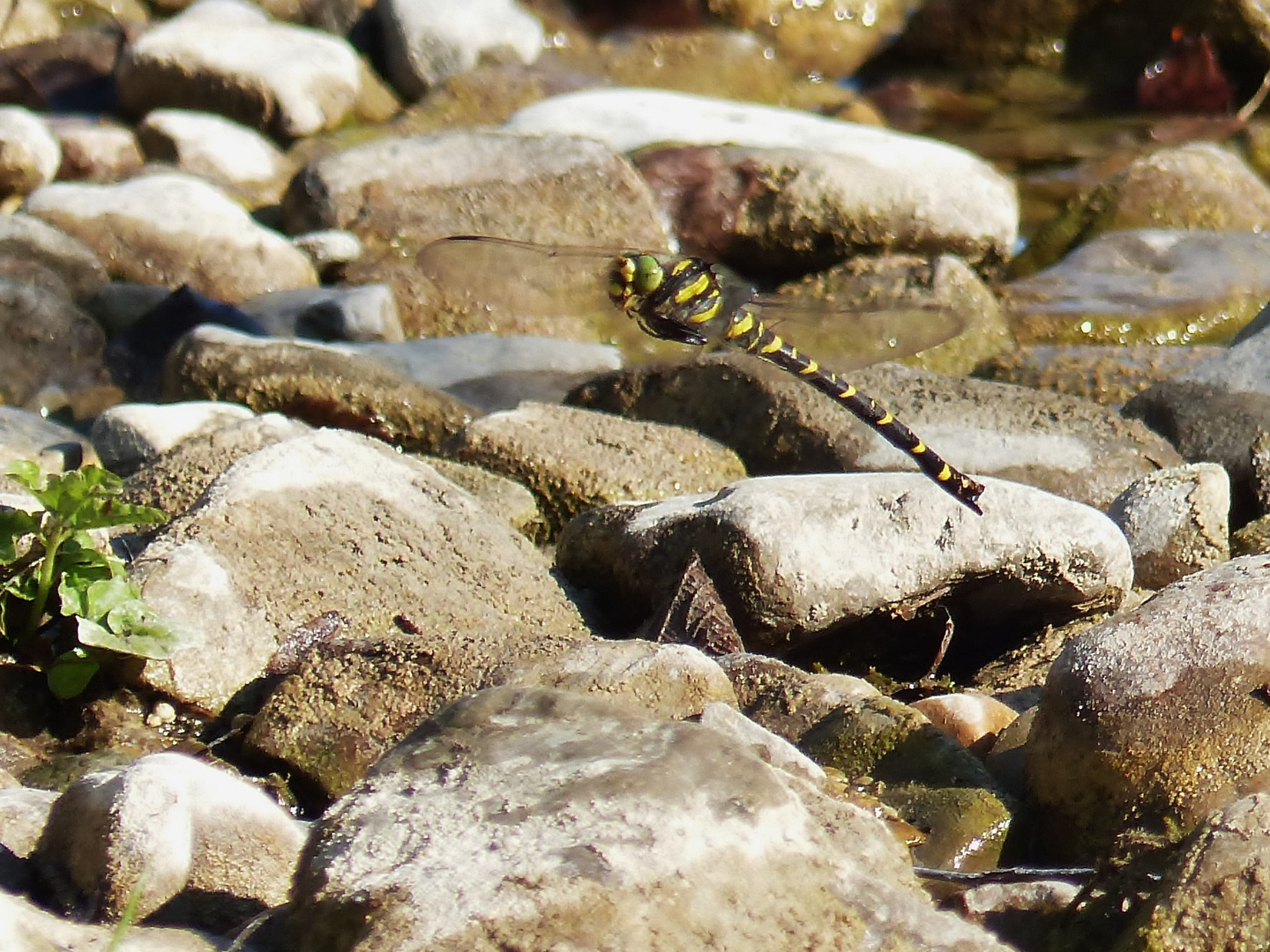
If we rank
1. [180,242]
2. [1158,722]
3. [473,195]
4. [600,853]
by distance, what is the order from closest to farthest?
1. [600,853]
2. [1158,722]
3. [180,242]
4. [473,195]

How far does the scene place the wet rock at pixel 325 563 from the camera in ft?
14.9

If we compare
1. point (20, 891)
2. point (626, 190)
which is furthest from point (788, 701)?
point (626, 190)

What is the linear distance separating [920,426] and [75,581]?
324 cm

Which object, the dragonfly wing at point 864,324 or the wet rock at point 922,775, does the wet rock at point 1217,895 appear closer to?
the wet rock at point 922,775

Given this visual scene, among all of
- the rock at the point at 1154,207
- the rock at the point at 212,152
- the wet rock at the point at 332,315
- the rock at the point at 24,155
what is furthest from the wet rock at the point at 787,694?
the rock at the point at 212,152

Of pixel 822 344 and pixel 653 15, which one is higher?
pixel 822 344

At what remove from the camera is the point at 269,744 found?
13.5 feet

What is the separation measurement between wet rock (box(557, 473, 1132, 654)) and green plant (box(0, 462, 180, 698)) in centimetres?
152

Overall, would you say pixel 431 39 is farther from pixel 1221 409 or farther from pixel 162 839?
pixel 162 839

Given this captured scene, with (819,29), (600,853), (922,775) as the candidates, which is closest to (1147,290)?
(922,775)

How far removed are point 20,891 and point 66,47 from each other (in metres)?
10.8

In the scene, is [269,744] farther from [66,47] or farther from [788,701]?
[66,47]

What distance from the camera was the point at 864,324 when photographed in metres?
5.51

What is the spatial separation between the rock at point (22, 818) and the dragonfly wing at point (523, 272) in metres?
2.11
